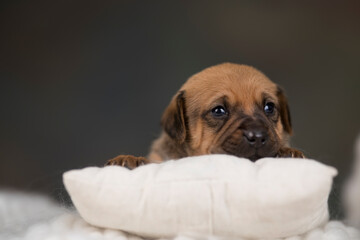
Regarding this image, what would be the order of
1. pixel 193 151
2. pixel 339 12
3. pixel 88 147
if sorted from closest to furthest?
1. pixel 193 151
2. pixel 339 12
3. pixel 88 147

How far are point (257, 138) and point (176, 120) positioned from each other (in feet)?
2.92

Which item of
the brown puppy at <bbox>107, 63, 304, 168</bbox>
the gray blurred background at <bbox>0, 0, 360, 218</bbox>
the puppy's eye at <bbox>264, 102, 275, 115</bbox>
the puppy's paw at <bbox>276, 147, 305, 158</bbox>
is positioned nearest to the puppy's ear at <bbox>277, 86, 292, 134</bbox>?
the brown puppy at <bbox>107, 63, 304, 168</bbox>

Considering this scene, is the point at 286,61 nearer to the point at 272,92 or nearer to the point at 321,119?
the point at 321,119

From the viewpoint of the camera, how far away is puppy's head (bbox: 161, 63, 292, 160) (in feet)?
9.71

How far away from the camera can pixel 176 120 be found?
3.58m

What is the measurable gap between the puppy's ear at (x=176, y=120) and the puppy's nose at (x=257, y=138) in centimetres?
74

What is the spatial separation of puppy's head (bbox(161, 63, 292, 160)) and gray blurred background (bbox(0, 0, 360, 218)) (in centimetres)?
169

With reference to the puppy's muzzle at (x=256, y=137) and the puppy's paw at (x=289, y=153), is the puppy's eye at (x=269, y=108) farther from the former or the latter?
the puppy's muzzle at (x=256, y=137)

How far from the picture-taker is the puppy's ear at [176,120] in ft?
11.6

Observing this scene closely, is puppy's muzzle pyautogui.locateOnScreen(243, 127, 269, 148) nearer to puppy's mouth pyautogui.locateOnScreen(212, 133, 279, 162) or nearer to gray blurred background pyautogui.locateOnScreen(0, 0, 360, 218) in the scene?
puppy's mouth pyautogui.locateOnScreen(212, 133, 279, 162)

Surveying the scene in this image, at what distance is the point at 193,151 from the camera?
11.6ft

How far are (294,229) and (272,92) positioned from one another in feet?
5.59

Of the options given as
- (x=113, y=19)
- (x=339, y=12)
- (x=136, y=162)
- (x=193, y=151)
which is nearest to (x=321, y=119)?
(x=339, y=12)

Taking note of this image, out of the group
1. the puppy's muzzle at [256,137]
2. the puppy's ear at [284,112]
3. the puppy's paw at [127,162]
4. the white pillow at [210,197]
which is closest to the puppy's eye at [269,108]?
the puppy's ear at [284,112]
